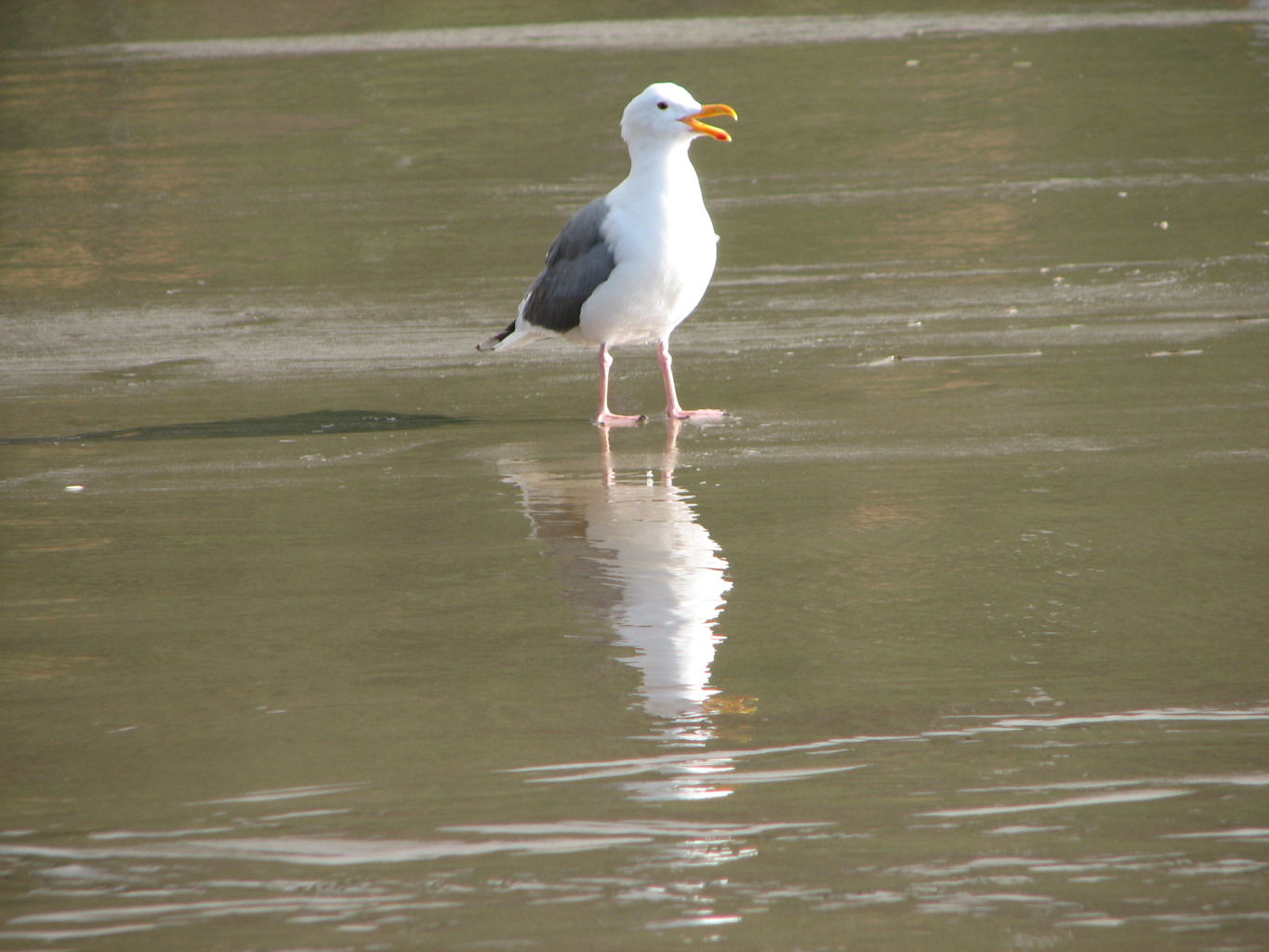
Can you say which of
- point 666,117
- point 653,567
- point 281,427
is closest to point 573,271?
point 666,117

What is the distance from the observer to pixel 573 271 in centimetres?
688

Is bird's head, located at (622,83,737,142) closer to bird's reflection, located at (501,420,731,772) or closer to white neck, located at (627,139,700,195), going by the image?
white neck, located at (627,139,700,195)

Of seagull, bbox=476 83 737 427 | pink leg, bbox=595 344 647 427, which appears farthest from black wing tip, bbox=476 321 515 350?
pink leg, bbox=595 344 647 427

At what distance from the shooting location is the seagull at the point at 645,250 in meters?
6.66

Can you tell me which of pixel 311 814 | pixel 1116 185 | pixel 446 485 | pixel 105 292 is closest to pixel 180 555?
pixel 446 485

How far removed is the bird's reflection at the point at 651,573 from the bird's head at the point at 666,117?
4.19 ft

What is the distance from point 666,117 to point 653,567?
2659mm

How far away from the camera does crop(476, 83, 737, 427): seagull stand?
666 centimetres

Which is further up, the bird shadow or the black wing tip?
the black wing tip

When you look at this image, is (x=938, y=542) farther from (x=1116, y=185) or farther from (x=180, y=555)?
(x=1116, y=185)

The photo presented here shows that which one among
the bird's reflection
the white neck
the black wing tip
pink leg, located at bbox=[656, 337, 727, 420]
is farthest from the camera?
the black wing tip

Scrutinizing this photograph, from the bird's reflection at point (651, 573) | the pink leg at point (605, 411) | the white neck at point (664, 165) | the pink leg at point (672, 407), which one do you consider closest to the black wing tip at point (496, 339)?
the pink leg at point (605, 411)

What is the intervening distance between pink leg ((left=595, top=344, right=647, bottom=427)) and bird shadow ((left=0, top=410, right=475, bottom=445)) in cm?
52

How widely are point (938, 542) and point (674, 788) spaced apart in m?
1.80
